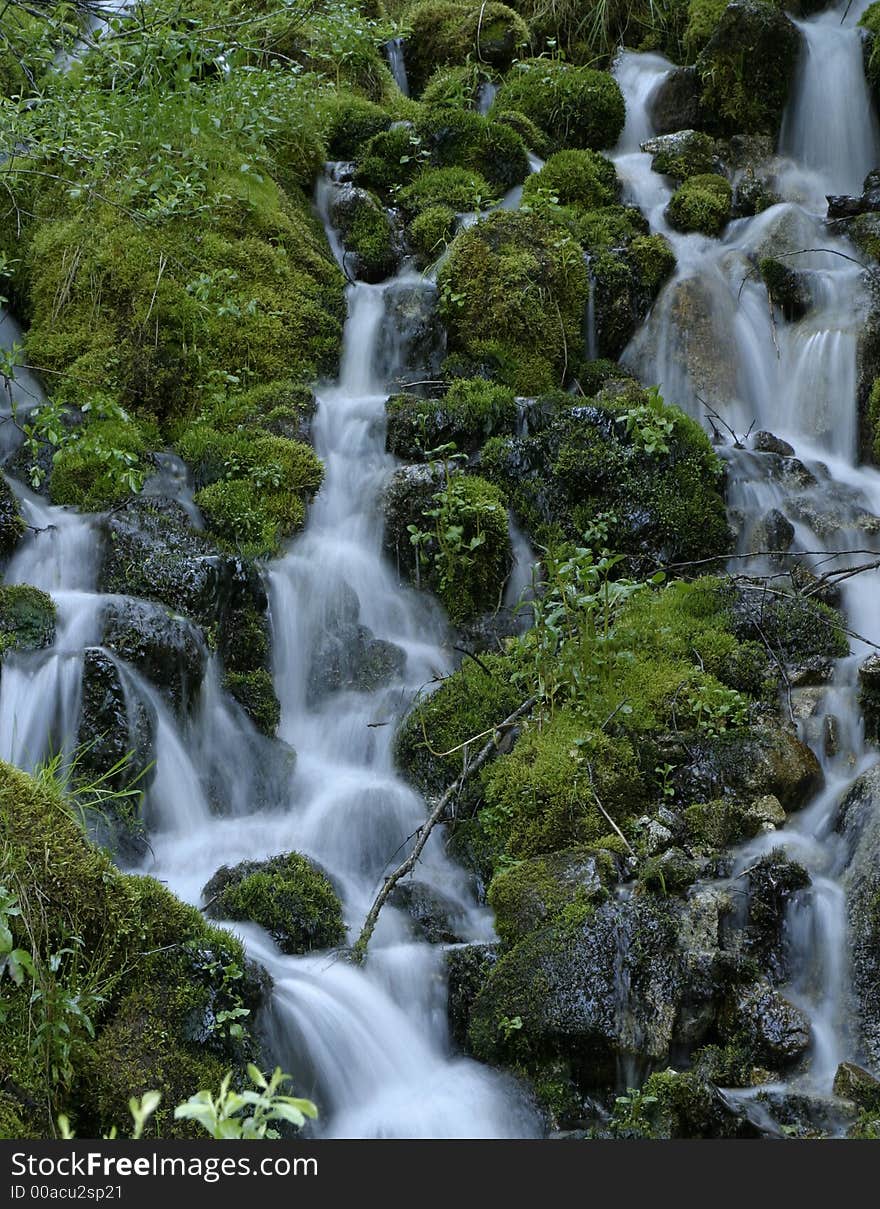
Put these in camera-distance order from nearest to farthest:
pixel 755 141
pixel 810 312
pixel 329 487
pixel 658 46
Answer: pixel 329 487
pixel 810 312
pixel 755 141
pixel 658 46

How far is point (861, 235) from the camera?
10258 millimetres

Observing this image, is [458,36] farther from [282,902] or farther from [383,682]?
[282,902]

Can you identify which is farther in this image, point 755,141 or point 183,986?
point 755,141

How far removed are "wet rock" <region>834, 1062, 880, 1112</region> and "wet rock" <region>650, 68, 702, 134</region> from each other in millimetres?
10626

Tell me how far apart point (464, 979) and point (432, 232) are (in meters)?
7.17

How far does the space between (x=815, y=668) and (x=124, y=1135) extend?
15.1 feet

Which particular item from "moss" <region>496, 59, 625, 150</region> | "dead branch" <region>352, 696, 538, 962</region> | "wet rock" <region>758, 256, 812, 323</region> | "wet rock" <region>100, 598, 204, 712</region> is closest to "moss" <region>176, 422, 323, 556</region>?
"wet rock" <region>100, 598, 204, 712</region>

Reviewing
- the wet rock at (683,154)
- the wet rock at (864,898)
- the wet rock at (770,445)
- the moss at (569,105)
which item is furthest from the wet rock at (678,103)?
the wet rock at (864,898)

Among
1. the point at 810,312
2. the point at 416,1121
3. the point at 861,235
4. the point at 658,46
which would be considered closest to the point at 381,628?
the point at 416,1121

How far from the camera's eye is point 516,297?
9.25 m

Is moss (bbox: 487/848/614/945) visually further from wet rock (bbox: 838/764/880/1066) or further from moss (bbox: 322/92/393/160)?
moss (bbox: 322/92/393/160)

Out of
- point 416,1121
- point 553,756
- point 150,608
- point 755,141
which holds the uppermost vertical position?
point 755,141

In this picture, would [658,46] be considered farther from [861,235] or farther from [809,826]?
[809,826]

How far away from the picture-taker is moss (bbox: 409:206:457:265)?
397 inches
